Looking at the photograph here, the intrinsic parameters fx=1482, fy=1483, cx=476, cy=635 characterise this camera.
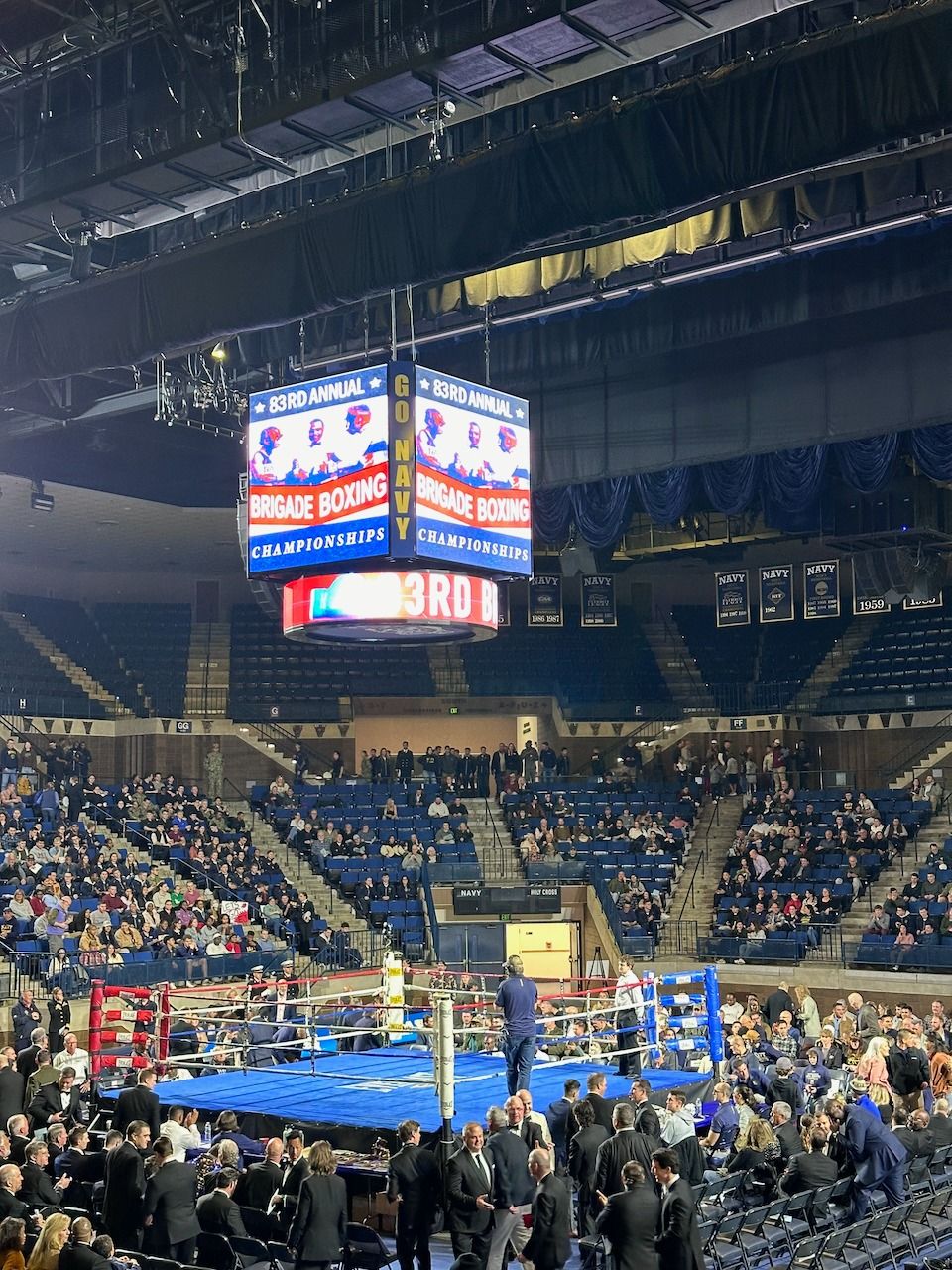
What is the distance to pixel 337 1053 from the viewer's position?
18.2 m

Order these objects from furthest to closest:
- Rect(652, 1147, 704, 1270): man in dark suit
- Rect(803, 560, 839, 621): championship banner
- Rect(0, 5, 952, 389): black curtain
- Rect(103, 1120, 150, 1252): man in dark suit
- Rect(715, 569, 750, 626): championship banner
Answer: Rect(715, 569, 750, 626): championship banner, Rect(803, 560, 839, 621): championship banner, Rect(0, 5, 952, 389): black curtain, Rect(103, 1120, 150, 1252): man in dark suit, Rect(652, 1147, 704, 1270): man in dark suit

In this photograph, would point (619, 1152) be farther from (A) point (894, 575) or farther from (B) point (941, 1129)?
(A) point (894, 575)

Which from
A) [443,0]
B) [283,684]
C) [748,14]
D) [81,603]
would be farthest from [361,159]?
[81,603]

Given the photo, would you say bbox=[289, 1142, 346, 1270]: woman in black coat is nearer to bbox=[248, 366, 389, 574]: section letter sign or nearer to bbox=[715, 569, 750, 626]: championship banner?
→ bbox=[248, 366, 389, 574]: section letter sign

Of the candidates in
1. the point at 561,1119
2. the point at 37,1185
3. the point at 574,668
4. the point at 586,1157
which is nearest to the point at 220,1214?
the point at 37,1185

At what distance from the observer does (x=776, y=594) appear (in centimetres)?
3412

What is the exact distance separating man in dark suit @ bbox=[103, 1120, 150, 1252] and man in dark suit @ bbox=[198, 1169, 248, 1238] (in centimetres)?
56

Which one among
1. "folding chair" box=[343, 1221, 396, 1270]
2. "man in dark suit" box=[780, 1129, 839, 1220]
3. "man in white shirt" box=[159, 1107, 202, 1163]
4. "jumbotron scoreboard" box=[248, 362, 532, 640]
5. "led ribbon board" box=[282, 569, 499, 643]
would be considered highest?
"jumbotron scoreboard" box=[248, 362, 532, 640]

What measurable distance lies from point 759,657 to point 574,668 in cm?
483

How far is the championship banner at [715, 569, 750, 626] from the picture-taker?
1363 inches

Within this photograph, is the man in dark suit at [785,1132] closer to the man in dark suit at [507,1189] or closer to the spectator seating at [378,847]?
the man in dark suit at [507,1189]

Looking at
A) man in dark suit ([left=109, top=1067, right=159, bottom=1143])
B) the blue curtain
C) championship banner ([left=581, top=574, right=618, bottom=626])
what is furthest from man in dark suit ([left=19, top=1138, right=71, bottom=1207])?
championship banner ([left=581, top=574, right=618, bottom=626])

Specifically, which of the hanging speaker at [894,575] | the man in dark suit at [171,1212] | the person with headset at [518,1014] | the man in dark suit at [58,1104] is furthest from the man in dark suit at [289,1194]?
the hanging speaker at [894,575]

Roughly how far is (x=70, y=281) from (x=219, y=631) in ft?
70.7
